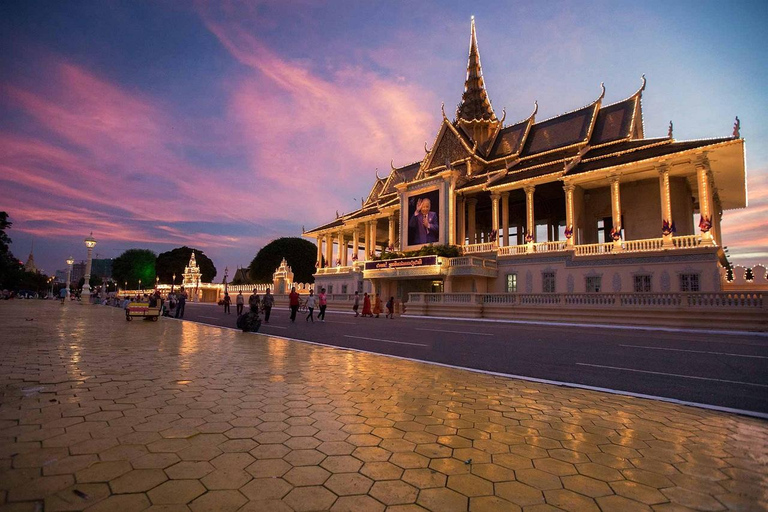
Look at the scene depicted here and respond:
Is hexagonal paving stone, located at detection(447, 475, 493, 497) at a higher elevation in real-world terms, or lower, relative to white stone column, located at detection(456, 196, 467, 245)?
lower

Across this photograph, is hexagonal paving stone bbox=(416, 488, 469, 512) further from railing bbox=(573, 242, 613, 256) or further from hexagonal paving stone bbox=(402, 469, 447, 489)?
railing bbox=(573, 242, 613, 256)

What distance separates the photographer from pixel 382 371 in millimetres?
6523

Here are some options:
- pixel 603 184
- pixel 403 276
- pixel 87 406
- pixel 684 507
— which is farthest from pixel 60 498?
pixel 603 184

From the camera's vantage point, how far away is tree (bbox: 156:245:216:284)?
297ft

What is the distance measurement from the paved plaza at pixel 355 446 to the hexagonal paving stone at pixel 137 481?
0.6 inches

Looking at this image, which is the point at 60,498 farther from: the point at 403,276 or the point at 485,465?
the point at 403,276

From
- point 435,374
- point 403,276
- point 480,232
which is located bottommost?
Answer: point 435,374

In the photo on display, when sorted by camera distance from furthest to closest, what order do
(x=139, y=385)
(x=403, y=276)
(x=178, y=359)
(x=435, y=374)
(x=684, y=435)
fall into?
1. (x=403, y=276)
2. (x=178, y=359)
3. (x=435, y=374)
4. (x=139, y=385)
5. (x=684, y=435)

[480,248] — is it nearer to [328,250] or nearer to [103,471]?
[328,250]

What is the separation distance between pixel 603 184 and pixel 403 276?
1663 cm

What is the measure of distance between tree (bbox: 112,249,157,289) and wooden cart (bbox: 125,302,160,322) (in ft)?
292

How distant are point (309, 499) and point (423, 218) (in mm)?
32301

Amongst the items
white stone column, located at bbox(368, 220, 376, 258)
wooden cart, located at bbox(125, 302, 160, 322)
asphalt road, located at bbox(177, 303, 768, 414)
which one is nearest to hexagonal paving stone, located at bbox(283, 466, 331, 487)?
asphalt road, located at bbox(177, 303, 768, 414)

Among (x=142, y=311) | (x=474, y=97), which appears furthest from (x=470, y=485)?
(x=474, y=97)
